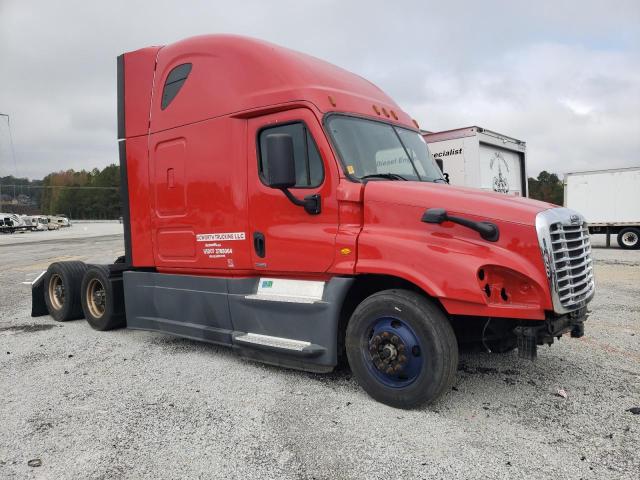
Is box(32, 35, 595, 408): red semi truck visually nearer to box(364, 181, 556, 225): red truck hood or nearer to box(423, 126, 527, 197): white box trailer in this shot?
box(364, 181, 556, 225): red truck hood

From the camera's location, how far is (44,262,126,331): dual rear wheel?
6633 mm

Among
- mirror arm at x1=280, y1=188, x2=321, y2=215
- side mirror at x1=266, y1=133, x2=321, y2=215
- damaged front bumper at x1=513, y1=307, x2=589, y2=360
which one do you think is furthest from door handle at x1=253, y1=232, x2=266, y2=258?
damaged front bumper at x1=513, y1=307, x2=589, y2=360

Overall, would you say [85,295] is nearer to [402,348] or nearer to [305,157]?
[305,157]

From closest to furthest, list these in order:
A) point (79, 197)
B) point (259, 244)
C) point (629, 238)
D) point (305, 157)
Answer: point (305, 157) → point (259, 244) → point (629, 238) → point (79, 197)

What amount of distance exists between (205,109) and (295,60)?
1.13 metres

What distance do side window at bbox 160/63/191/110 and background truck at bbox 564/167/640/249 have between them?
18850 mm

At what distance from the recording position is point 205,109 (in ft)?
17.3

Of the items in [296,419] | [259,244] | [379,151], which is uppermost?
[379,151]

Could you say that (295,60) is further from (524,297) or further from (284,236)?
(524,297)

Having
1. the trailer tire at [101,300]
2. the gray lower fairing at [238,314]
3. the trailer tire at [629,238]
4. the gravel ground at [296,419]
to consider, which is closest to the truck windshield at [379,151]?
the gray lower fairing at [238,314]

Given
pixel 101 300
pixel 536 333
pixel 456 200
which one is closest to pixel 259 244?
pixel 456 200

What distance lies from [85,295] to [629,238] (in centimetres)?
1994

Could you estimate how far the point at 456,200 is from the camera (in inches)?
153

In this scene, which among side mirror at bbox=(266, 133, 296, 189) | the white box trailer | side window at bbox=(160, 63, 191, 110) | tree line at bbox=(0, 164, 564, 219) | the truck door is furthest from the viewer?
tree line at bbox=(0, 164, 564, 219)
